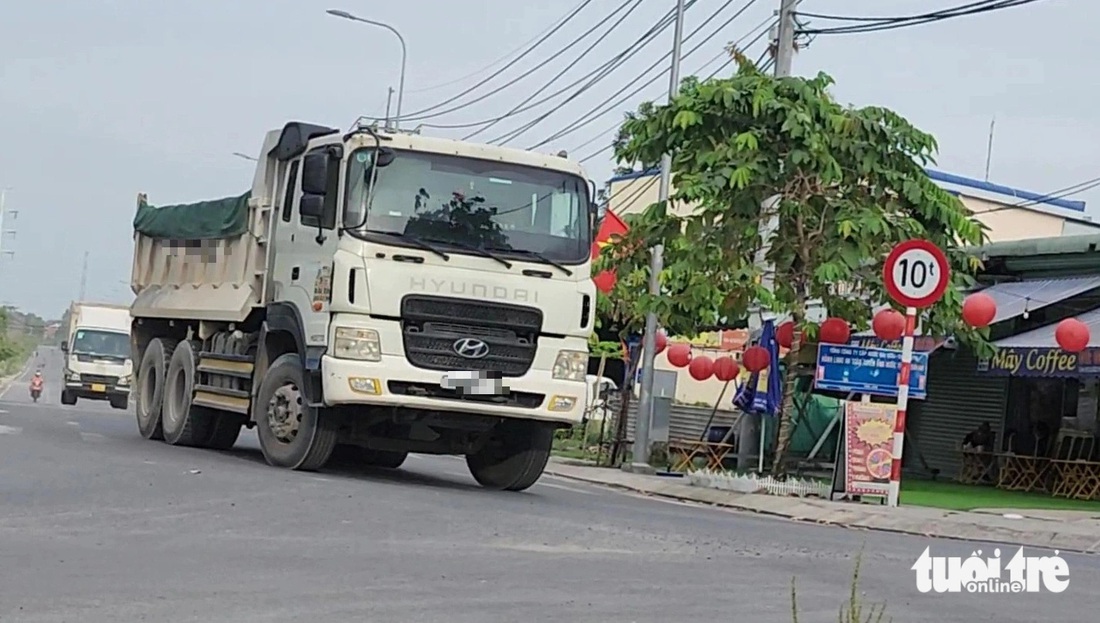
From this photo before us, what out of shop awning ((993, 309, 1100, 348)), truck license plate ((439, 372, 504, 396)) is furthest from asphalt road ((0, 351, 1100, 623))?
shop awning ((993, 309, 1100, 348))

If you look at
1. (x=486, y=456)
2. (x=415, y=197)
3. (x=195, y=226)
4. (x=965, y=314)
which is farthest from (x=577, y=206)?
(x=965, y=314)

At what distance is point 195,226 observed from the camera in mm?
18797

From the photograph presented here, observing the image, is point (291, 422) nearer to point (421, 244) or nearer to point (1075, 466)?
point (421, 244)

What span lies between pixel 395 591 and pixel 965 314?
13.0 meters

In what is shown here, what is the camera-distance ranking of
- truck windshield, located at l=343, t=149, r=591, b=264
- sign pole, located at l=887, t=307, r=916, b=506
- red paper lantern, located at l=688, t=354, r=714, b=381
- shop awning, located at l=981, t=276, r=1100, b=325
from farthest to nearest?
1. red paper lantern, located at l=688, t=354, r=714, b=381
2. shop awning, located at l=981, t=276, r=1100, b=325
3. sign pole, located at l=887, t=307, r=916, b=506
4. truck windshield, located at l=343, t=149, r=591, b=264

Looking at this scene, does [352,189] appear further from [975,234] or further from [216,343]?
[975,234]

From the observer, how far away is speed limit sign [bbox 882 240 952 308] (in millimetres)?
17000

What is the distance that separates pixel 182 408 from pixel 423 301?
5.37 m

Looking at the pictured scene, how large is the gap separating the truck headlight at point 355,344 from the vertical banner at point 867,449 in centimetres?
667

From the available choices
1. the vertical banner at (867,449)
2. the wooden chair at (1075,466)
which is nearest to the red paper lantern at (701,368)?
the wooden chair at (1075,466)

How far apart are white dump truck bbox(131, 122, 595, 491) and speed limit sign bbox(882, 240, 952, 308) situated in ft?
13.0

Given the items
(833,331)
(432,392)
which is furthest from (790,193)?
(432,392)

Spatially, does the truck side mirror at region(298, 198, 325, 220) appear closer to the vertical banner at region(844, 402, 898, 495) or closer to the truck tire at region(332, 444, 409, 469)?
the truck tire at region(332, 444, 409, 469)

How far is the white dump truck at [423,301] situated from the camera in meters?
14.2
